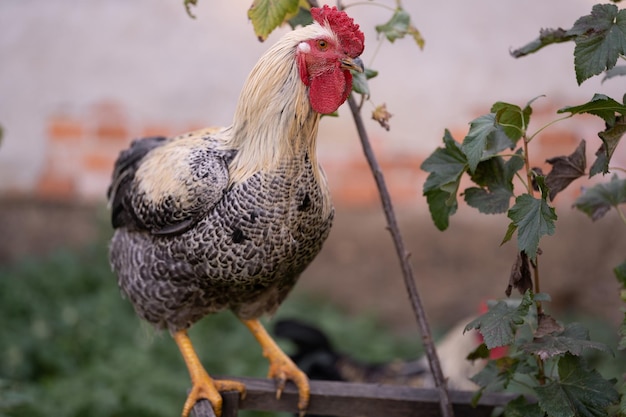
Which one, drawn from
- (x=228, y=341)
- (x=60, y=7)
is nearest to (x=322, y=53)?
(x=228, y=341)

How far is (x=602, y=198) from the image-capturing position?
2.07 meters

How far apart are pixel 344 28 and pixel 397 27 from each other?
289 millimetres

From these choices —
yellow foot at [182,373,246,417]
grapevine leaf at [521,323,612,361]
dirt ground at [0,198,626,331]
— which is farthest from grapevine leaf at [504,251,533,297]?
dirt ground at [0,198,626,331]

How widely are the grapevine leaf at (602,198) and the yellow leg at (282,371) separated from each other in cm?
94

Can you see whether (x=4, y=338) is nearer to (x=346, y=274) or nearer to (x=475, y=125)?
(x=346, y=274)

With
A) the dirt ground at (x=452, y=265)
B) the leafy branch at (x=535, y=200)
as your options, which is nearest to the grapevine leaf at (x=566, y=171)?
the leafy branch at (x=535, y=200)

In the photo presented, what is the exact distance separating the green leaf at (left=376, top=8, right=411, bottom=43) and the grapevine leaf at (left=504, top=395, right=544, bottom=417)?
3.23ft

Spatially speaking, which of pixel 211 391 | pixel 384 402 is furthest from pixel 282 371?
pixel 384 402

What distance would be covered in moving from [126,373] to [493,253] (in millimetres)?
2576

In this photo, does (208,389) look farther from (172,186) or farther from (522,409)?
(522,409)

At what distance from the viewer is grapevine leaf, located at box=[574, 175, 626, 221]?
2.05m

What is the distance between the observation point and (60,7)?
5.61 metres

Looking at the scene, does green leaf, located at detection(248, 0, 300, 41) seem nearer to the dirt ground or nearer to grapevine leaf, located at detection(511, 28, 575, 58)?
grapevine leaf, located at detection(511, 28, 575, 58)

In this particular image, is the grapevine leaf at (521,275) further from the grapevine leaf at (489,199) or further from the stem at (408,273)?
the stem at (408,273)
